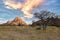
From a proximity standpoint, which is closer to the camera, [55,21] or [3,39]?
[3,39]

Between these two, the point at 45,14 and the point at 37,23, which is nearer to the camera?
the point at 45,14

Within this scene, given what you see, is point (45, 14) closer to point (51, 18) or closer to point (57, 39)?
point (51, 18)

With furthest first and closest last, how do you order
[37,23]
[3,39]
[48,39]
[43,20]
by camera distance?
[37,23]
[43,20]
[48,39]
[3,39]

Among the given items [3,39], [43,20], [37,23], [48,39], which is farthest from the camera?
[37,23]

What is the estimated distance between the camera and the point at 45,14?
44969 mm

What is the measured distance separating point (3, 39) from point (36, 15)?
20.9 m

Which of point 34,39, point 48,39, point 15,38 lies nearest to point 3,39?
point 15,38

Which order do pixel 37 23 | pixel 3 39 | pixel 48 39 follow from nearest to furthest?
pixel 3 39 → pixel 48 39 → pixel 37 23

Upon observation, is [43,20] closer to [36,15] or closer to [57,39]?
[36,15]

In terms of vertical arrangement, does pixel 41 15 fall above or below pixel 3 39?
above

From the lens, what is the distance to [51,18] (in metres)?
46.5

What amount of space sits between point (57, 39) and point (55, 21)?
21942mm

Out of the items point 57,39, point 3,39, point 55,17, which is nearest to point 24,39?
point 3,39

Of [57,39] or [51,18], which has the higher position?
[51,18]
